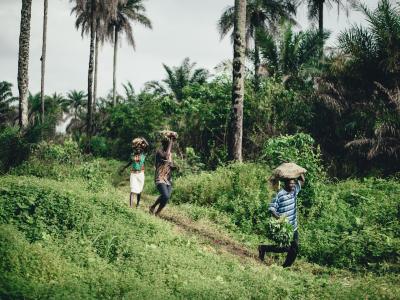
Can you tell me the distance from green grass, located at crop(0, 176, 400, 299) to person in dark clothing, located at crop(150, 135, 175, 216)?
3.27ft

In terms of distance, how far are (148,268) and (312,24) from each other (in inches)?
876

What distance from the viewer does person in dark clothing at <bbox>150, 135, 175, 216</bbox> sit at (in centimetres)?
940

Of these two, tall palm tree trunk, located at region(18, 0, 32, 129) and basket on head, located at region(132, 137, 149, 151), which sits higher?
A: tall palm tree trunk, located at region(18, 0, 32, 129)

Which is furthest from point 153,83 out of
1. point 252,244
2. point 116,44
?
point 252,244

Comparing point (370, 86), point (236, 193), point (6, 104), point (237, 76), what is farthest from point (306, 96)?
point (6, 104)

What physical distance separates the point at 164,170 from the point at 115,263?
348cm

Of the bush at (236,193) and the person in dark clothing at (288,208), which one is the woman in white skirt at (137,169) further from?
the person in dark clothing at (288,208)

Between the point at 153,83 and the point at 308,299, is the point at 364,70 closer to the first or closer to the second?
the point at 308,299

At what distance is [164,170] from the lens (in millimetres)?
9539

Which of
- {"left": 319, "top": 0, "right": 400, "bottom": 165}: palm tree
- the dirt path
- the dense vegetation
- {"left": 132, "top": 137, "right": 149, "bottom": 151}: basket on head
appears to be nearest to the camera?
the dense vegetation

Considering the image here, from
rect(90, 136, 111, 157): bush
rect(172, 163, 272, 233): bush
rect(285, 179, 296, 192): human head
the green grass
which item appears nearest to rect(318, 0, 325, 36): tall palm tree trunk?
rect(90, 136, 111, 157): bush

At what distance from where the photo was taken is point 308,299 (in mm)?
5621

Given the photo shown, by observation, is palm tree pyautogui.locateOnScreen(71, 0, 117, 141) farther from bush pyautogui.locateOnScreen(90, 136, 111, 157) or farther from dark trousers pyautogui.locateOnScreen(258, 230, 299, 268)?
dark trousers pyautogui.locateOnScreen(258, 230, 299, 268)

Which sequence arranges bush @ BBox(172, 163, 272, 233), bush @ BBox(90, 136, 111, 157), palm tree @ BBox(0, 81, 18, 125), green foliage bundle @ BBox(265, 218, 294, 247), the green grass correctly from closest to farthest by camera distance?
the green grass < green foliage bundle @ BBox(265, 218, 294, 247) < bush @ BBox(172, 163, 272, 233) < bush @ BBox(90, 136, 111, 157) < palm tree @ BBox(0, 81, 18, 125)
